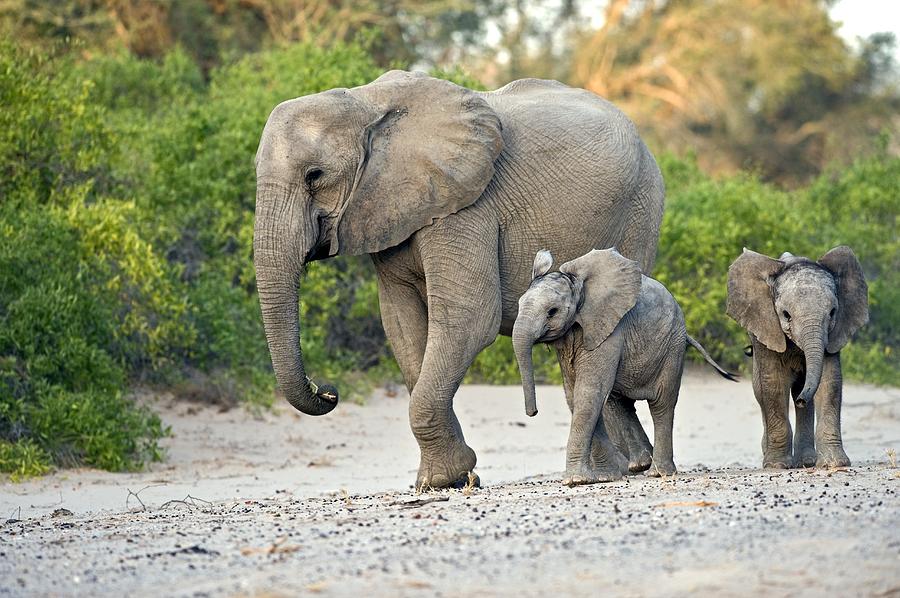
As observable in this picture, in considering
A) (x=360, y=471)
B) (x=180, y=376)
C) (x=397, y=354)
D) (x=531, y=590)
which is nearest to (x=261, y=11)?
(x=180, y=376)

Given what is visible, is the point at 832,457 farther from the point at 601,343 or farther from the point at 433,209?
the point at 433,209

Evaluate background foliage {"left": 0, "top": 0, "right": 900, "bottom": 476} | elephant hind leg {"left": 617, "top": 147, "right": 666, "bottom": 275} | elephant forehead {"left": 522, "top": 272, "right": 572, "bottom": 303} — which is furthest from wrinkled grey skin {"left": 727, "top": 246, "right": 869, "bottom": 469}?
background foliage {"left": 0, "top": 0, "right": 900, "bottom": 476}

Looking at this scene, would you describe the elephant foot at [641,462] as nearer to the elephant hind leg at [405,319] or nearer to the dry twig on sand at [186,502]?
the elephant hind leg at [405,319]

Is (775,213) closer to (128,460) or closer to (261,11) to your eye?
(128,460)

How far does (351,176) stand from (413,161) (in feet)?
1.27

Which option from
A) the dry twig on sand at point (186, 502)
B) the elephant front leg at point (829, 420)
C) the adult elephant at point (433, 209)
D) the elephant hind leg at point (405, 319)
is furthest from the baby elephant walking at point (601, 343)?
the dry twig on sand at point (186, 502)

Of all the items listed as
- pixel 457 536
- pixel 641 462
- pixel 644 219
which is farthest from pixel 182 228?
pixel 457 536

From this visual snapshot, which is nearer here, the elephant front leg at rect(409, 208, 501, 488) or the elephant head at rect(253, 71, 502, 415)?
the elephant head at rect(253, 71, 502, 415)

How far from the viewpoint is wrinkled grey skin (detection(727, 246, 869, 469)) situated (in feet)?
27.4

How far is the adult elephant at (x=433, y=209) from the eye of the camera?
803 cm

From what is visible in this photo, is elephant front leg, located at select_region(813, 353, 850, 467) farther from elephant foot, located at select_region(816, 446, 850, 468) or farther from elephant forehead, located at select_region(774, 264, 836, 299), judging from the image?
elephant forehead, located at select_region(774, 264, 836, 299)

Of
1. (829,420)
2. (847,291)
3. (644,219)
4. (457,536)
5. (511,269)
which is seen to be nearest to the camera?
(457,536)

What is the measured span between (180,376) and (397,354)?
3978 mm

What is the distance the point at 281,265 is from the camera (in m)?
7.90
